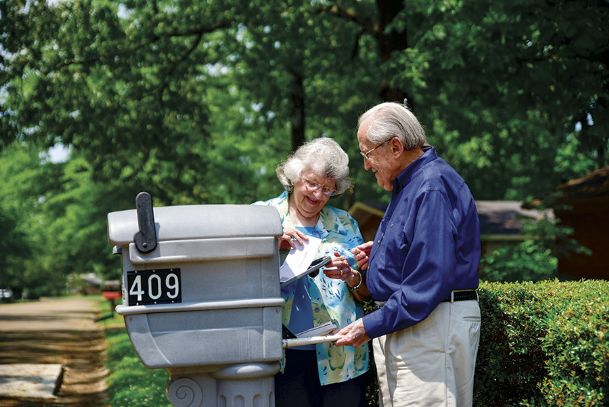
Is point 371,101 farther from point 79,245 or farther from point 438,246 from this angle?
point 79,245

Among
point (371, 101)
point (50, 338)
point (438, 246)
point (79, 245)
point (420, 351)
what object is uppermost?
point (79, 245)

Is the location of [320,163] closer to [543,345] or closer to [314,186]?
[314,186]

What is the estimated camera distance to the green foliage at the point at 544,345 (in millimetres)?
3217

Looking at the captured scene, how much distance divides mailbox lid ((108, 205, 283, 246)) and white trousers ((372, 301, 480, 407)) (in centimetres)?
64

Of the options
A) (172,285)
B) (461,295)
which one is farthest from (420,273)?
(172,285)

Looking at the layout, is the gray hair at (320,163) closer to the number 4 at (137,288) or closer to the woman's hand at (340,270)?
the woman's hand at (340,270)

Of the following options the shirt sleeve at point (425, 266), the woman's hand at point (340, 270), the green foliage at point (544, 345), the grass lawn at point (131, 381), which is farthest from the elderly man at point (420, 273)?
the grass lawn at point (131, 381)

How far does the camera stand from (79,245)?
125 ft

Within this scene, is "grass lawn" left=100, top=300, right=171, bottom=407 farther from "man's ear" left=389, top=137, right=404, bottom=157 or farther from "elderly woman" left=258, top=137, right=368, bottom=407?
"man's ear" left=389, top=137, right=404, bottom=157

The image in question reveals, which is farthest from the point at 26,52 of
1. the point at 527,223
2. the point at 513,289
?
the point at 513,289

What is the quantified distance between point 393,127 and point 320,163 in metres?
0.62

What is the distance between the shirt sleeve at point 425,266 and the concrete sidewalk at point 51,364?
23.3 ft

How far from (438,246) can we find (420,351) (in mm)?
425

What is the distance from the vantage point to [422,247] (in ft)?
10.0
